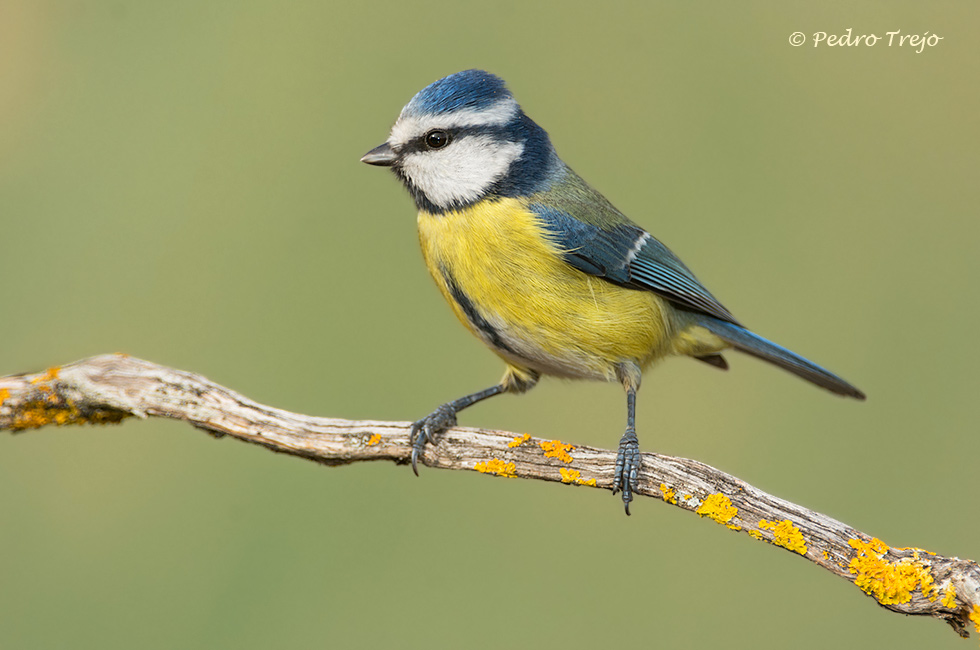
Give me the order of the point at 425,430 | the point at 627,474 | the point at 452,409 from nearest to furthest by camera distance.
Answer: the point at 627,474, the point at 425,430, the point at 452,409

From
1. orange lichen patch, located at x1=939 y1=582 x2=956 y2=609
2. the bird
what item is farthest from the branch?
orange lichen patch, located at x1=939 y1=582 x2=956 y2=609

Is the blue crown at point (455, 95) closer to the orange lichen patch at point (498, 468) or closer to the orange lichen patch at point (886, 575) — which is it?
the orange lichen patch at point (498, 468)

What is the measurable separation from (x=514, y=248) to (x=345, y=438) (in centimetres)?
72

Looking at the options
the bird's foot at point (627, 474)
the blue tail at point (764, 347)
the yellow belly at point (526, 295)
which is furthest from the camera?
the blue tail at point (764, 347)

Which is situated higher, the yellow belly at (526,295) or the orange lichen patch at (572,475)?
the yellow belly at (526,295)

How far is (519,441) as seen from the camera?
2193mm

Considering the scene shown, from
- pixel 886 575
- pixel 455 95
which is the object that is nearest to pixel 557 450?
pixel 886 575

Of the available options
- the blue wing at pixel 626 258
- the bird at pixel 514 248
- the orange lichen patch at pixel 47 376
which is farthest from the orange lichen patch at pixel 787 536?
the orange lichen patch at pixel 47 376

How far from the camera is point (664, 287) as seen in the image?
2.54 meters

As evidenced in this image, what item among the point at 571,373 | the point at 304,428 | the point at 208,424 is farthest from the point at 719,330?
the point at 208,424

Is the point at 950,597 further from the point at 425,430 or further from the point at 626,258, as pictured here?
the point at 425,430

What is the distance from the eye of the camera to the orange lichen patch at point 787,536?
188 centimetres

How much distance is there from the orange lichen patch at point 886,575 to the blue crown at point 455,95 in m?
1.55

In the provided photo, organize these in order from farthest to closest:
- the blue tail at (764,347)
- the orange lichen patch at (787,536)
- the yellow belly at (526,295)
Result: the blue tail at (764,347), the yellow belly at (526,295), the orange lichen patch at (787,536)
